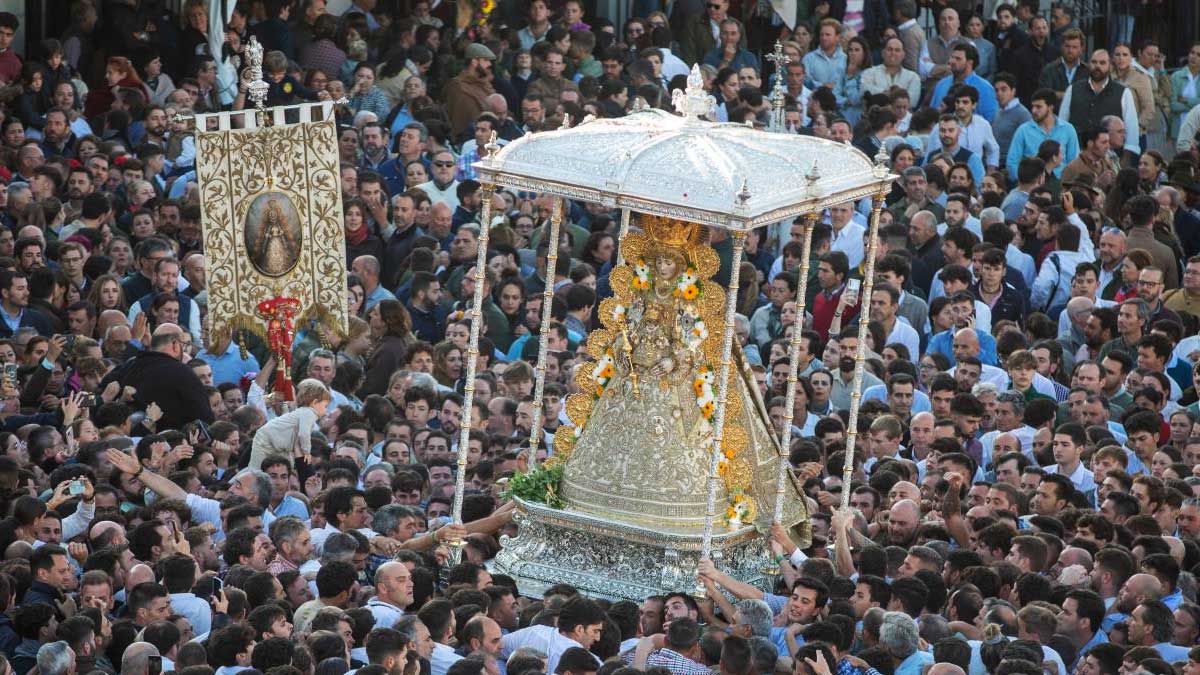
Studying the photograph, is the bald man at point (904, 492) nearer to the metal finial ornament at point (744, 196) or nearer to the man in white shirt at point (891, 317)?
the metal finial ornament at point (744, 196)

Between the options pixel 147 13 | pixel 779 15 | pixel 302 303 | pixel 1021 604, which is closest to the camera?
pixel 1021 604

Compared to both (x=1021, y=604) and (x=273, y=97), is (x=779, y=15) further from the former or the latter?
(x=1021, y=604)

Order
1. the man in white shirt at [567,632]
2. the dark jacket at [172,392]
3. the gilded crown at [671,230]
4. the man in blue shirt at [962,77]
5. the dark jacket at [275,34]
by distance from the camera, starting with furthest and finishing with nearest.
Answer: the dark jacket at [275,34], the man in blue shirt at [962,77], the dark jacket at [172,392], the gilded crown at [671,230], the man in white shirt at [567,632]

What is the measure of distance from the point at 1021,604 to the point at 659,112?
13.3ft

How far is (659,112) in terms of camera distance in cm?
1595

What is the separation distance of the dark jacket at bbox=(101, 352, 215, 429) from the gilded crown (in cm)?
421

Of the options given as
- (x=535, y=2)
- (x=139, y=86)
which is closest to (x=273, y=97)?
(x=139, y=86)

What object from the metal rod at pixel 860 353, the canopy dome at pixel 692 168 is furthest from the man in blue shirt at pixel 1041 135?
the canopy dome at pixel 692 168

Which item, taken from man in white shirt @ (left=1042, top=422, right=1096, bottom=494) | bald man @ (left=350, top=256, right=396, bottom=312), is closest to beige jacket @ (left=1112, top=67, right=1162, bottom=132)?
bald man @ (left=350, top=256, right=396, bottom=312)

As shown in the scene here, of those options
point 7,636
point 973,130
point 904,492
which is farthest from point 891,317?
point 7,636

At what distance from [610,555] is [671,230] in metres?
2.06

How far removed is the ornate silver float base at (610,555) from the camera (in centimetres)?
1503

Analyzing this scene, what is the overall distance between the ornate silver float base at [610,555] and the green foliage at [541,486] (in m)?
0.09

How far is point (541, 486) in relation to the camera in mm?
15734
